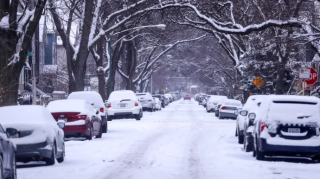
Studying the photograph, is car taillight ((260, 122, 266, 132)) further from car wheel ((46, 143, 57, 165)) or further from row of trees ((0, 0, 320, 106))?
row of trees ((0, 0, 320, 106))

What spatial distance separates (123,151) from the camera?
18.0 m

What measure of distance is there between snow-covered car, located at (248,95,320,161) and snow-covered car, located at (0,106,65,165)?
5.00 m

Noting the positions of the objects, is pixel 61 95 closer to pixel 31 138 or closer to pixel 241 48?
pixel 241 48

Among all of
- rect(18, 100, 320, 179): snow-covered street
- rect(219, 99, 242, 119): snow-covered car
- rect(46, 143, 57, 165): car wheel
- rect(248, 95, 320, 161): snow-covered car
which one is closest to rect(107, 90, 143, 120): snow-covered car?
rect(219, 99, 242, 119): snow-covered car

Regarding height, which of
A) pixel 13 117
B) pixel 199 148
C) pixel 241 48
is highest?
pixel 241 48

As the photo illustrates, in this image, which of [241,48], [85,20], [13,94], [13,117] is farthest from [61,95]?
[13,117]

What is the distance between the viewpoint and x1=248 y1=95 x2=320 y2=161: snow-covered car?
1520 centimetres

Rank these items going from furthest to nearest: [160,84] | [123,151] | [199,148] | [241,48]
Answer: [160,84] → [241,48] → [199,148] → [123,151]

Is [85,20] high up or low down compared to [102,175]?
up

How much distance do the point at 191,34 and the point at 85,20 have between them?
3028 cm

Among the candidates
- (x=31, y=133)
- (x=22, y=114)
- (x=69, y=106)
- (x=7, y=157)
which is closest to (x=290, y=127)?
(x=31, y=133)

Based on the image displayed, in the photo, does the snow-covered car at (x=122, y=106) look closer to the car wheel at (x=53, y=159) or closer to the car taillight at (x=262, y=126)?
the car taillight at (x=262, y=126)

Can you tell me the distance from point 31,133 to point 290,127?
238 inches

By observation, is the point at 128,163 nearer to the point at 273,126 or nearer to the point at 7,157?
the point at 273,126
